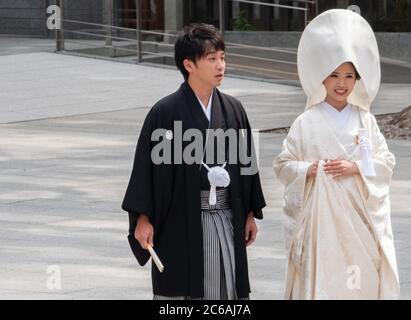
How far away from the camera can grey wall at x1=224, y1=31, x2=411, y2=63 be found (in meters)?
23.7

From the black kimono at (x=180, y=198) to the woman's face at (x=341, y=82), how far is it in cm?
41

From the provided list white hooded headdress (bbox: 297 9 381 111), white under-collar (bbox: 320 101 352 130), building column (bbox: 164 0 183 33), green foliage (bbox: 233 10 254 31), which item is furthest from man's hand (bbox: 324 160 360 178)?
building column (bbox: 164 0 183 33)

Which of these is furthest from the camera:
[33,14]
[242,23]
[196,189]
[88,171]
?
[33,14]

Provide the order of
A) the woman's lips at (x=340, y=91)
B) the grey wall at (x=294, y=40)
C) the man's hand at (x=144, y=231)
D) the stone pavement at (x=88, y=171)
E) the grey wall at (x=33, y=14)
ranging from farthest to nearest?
1. the grey wall at (x=33, y=14)
2. the grey wall at (x=294, y=40)
3. the stone pavement at (x=88, y=171)
4. the woman's lips at (x=340, y=91)
5. the man's hand at (x=144, y=231)

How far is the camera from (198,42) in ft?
17.2

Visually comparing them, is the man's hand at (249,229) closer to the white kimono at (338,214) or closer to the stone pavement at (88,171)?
the white kimono at (338,214)

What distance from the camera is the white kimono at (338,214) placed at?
5254mm

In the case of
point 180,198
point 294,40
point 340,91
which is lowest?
point 294,40

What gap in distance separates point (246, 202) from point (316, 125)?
0.45 meters

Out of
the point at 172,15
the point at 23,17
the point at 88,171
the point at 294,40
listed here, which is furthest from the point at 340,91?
the point at 23,17

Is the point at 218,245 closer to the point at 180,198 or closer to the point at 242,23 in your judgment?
the point at 180,198

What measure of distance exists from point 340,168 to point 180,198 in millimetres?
697

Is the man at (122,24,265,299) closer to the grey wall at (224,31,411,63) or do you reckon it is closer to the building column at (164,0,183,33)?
the grey wall at (224,31,411,63)

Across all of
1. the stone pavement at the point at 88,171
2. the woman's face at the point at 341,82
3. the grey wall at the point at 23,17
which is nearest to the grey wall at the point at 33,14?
the grey wall at the point at 23,17
